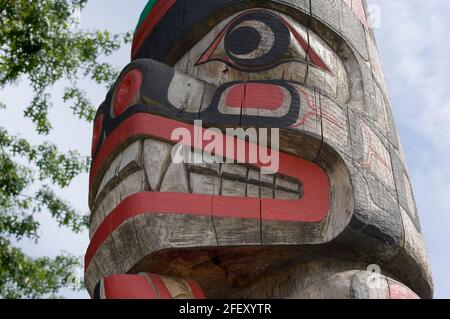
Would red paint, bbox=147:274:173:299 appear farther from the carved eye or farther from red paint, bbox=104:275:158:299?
the carved eye

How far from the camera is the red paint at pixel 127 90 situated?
10.3 ft

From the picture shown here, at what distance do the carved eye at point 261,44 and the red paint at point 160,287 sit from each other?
1058 mm

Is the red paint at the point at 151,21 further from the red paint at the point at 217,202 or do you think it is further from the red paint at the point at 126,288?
the red paint at the point at 126,288

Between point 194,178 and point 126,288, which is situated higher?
point 194,178

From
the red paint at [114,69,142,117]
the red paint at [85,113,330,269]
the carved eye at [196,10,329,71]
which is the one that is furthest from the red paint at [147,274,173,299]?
the carved eye at [196,10,329,71]

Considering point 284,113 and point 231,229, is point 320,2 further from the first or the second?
point 231,229

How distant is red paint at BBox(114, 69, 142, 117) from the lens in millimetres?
3145

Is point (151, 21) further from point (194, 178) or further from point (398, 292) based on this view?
point (398, 292)

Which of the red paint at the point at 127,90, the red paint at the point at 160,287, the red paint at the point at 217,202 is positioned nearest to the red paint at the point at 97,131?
the red paint at the point at 127,90

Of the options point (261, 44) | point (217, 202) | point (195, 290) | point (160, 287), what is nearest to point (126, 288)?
point (160, 287)

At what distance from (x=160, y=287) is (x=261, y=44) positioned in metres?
1.22

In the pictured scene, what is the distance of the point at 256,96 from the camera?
3.06m

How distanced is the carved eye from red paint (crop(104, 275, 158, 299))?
1.15 metres
